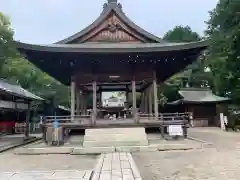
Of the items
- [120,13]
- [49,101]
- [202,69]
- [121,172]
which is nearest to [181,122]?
[120,13]

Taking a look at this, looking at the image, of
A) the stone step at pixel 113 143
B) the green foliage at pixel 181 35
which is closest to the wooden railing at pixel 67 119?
the stone step at pixel 113 143

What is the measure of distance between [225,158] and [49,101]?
103ft

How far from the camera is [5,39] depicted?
34.5m

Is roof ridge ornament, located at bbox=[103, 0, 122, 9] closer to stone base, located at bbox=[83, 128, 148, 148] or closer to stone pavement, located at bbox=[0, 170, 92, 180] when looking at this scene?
stone base, located at bbox=[83, 128, 148, 148]

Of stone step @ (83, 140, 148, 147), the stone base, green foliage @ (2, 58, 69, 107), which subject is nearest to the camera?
stone step @ (83, 140, 148, 147)

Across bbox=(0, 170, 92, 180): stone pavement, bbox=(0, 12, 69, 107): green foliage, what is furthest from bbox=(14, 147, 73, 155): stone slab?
bbox=(0, 12, 69, 107): green foliage

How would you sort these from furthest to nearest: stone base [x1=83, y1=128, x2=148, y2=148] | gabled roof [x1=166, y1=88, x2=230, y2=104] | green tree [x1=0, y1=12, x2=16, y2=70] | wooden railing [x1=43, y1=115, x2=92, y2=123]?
gabled roof [x1=166, y1=88, x2=230, y2=104] < green tree [x1=0, y1=12, x2=16, y2=70] < wooden railing [x1=43, y1=115, x2=92, y2=123] < stone base [x1=83, y1=128, x2=148, y2=148]

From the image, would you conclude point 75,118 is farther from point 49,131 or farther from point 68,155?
point 68,155

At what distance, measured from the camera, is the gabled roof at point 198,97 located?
3531cm

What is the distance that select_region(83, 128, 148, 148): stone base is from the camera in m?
14.4

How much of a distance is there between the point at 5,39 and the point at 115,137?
2505 cm

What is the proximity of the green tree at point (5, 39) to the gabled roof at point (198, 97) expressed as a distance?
70.9 feet

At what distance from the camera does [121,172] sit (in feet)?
25.2

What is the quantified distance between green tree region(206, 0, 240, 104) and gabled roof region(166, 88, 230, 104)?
3268mm
